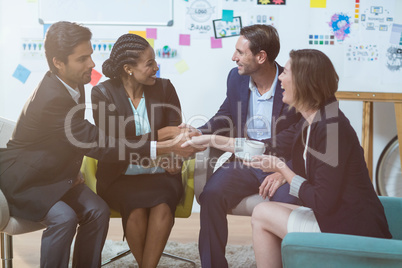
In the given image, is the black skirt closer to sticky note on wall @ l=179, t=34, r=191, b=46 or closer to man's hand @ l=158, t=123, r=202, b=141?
man's hand @ l=158, t=123, r=202, b=141

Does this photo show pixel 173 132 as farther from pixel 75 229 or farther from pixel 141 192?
pixel 75 229

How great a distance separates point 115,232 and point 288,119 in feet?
4.39

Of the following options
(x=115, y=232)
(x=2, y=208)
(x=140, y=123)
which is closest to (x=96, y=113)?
(x=140, y=123)

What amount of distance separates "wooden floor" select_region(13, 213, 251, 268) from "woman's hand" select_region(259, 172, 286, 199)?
0.69 meters

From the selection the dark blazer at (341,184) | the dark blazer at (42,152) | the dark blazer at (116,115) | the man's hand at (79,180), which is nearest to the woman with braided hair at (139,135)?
the dark blazer at (116,115)

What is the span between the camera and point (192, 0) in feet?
10.3

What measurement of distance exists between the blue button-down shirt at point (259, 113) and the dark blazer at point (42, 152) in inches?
33.1

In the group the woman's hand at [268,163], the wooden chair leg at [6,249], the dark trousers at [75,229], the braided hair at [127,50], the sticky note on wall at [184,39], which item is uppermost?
the sticky note on wall at [184,39]

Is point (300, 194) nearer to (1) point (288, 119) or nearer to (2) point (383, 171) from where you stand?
(1) point (288, 119)

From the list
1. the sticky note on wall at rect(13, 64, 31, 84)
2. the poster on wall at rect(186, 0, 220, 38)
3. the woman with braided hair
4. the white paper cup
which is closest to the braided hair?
the woman with braided hair

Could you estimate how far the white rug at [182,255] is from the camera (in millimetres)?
2369

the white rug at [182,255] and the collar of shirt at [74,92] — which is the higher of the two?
the collar of shirt at [74,92]

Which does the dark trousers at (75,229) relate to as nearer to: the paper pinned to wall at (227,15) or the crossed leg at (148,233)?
the crossed leg at (148,233)

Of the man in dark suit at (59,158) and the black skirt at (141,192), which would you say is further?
the black skirt at (141,192)
